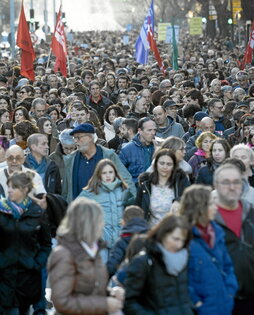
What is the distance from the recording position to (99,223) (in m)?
6.68

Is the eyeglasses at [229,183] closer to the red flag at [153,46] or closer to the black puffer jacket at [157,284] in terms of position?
the black puffer jacket at [157,284]

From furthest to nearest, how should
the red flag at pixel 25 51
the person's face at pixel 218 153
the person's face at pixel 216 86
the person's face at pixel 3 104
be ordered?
the red flag at pixel 25 51 < the person's face at pixel 216 86 < the person's face at pixel 3 104 < the person's face at pixel 218 153

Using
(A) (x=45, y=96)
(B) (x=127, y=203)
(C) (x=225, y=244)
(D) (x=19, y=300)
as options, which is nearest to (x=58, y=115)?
(A) (x=45, y=96)

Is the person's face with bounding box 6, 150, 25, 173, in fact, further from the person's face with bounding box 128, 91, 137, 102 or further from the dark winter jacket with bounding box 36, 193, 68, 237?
the person's face with bounding box 128, 91, 137, 102

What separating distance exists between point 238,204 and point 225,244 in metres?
0.36

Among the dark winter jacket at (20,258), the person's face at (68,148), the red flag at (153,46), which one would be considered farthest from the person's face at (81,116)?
the red flag at (153,46)

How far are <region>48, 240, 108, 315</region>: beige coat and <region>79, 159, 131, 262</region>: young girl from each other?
284 cm

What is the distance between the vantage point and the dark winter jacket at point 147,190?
9.57m

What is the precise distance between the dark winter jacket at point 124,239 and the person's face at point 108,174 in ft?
5.12

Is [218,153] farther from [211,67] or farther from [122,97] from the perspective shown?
[211,67]

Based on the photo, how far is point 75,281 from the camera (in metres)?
6.66

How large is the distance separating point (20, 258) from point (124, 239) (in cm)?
94

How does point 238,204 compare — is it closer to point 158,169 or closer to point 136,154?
point 158,169

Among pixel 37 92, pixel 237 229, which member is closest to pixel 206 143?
pixel 237 229
